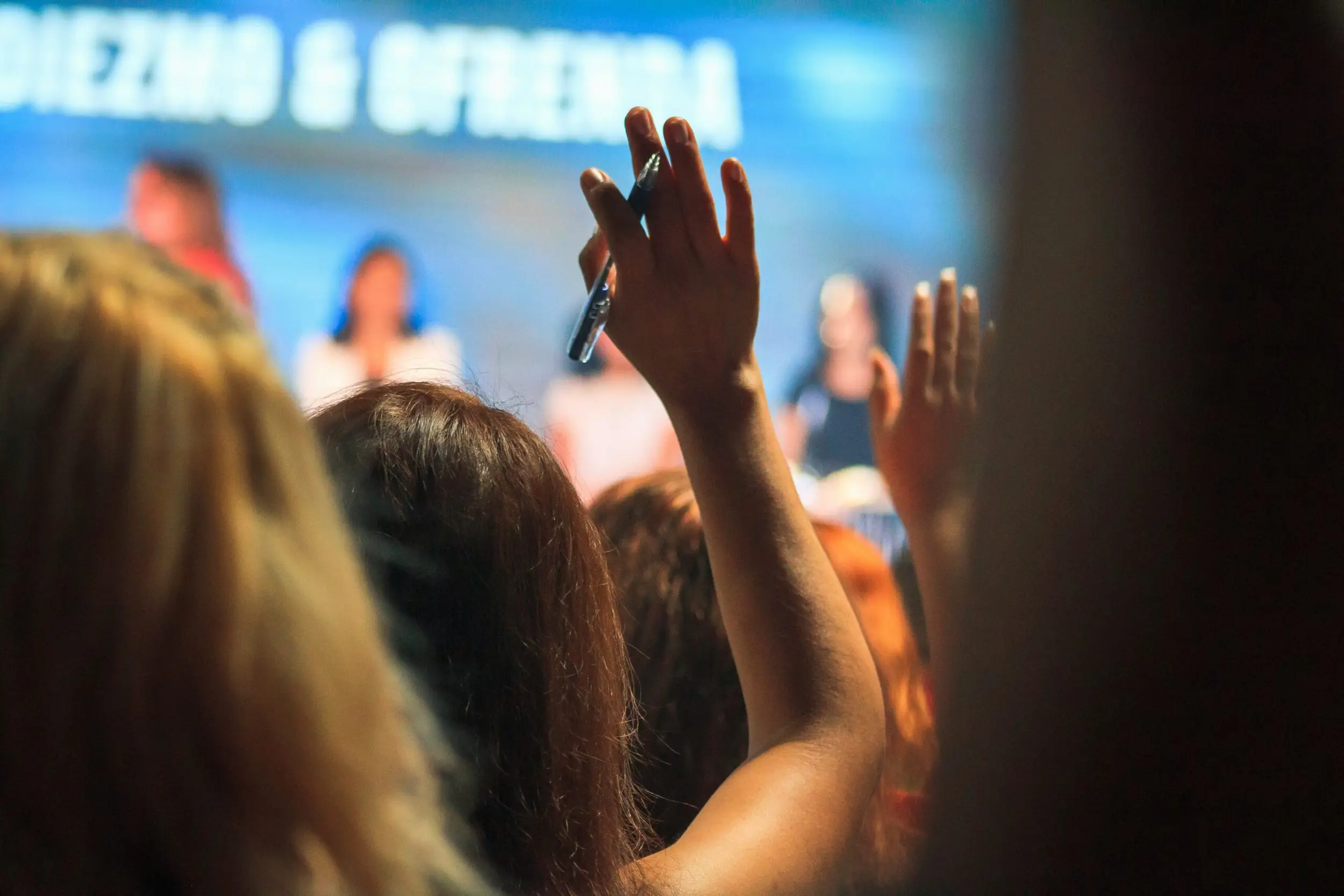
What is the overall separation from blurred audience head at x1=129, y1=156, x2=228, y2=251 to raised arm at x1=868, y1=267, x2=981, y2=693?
2.57 m

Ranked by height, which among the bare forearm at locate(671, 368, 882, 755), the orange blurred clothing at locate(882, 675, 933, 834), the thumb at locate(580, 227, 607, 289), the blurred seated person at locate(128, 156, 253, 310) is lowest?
the orange blurred clothing at locate(882, 675, 933, 834)

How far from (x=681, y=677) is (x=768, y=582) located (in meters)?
0.33

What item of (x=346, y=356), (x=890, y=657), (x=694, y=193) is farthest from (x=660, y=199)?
(x=346, y=356)

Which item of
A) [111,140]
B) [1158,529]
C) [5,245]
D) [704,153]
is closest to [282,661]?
[5,245]

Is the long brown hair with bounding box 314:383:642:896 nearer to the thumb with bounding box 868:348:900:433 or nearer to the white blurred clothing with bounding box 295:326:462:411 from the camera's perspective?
the thumb with bounding box 868:348:900:433

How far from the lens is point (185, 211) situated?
2.94 metres

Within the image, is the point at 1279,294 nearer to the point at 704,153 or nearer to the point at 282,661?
the point at 282,661

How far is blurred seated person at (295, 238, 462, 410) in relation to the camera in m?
2.95

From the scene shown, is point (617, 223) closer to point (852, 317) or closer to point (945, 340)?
point (945, 340)

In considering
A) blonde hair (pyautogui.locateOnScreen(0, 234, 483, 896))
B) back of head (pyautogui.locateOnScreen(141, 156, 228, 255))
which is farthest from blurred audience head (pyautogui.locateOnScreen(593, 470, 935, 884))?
back of head (pyautogui.locateOnScreen(141, 156, 228, 255))

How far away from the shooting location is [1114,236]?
30 cm

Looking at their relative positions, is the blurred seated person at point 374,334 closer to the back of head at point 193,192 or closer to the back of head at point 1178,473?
the back of head at point 193,192

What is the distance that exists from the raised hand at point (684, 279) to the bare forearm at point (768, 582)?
23 mm

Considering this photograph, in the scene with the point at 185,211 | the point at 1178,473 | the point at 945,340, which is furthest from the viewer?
the point at 185,211
